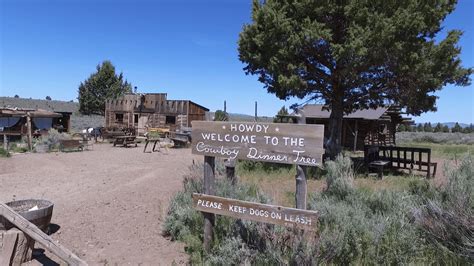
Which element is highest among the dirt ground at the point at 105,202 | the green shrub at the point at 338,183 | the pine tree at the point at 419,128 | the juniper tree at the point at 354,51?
the juniper tree at the point at 354,51

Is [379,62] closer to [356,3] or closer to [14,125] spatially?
[356,3]

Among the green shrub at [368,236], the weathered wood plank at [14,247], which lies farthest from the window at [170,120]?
the weathered wood plank at [14,247]

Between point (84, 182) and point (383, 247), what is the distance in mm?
8336

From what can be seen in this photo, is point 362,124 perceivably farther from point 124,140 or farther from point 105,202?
point 105,202

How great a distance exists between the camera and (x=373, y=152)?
45.3 ft

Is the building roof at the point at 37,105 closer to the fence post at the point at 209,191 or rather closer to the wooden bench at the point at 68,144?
the wooden bench at the point at 68,144

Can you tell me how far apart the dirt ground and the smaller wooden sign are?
88cm

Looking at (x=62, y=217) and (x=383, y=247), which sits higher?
(x=383, y=247)

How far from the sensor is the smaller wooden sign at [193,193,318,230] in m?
3.90

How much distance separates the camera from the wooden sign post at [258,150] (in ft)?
13.1

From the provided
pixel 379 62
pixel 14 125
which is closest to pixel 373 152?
pixel 379 62

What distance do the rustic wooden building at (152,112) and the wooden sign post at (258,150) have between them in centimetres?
2869

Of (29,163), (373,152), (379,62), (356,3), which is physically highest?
Answer: (356,3)

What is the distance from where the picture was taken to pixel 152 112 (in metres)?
34.7
